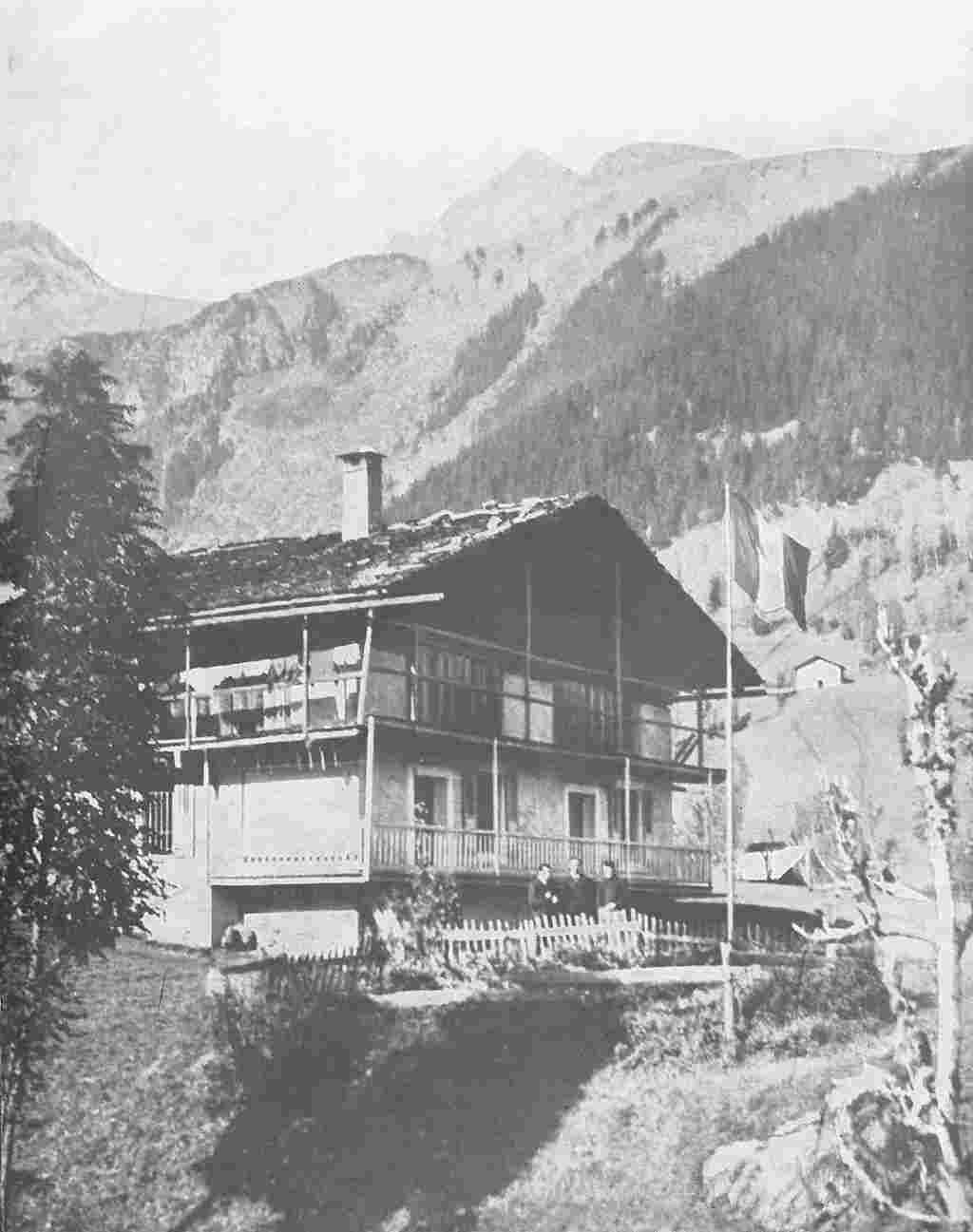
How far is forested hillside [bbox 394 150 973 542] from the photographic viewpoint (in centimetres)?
1201

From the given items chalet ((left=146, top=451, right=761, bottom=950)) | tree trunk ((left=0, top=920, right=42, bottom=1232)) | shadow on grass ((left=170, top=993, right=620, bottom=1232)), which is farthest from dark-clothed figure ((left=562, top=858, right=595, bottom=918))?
tree trunk ((left=0, top=920, right=42, bottom=1232))

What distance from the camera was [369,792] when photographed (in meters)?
14.6

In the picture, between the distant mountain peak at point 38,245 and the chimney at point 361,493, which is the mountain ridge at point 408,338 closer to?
the chimney at point 361,493

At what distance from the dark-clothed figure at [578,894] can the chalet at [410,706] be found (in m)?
0.44

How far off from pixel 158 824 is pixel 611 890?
4.84 meters

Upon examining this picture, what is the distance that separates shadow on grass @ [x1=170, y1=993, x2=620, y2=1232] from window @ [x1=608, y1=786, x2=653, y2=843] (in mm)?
6123

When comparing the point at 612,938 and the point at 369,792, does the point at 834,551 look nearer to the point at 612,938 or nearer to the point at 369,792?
the point at 612,938

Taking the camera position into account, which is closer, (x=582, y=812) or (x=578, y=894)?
(x=578, y=894)

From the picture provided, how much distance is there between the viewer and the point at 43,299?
23.3m

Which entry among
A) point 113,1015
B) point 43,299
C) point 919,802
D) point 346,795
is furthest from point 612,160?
point 43,299

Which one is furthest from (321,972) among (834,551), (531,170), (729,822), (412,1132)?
(531,170)

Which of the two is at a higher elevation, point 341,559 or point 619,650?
point 341,559

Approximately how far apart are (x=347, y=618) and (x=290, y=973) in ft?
13.3

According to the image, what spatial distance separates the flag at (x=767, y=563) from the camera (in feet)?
43.1
